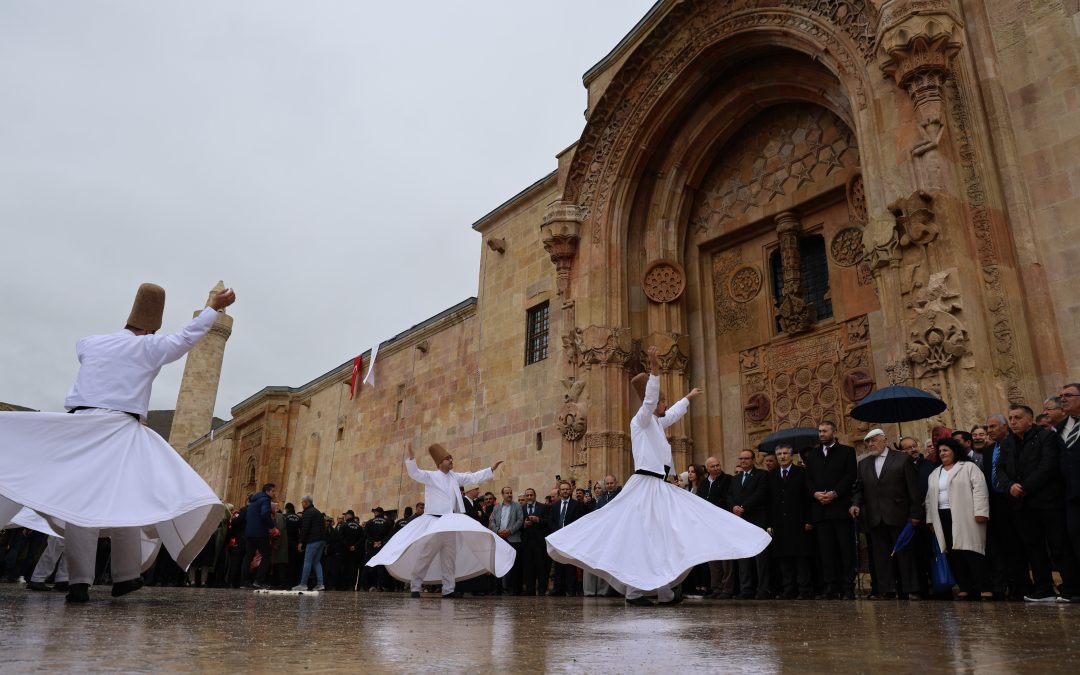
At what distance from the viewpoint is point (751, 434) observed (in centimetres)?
1310

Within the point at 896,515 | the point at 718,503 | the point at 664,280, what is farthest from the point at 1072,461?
the point at 664,280

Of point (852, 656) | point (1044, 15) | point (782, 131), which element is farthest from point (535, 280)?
point (852, 656)

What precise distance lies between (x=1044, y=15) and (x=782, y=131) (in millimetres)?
4837

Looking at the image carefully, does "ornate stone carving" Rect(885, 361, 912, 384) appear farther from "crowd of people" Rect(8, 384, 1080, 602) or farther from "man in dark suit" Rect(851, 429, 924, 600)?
"man in dark suit" Rect(851, 429, 924, 600)

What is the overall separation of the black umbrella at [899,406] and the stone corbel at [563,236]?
7562 millimetres

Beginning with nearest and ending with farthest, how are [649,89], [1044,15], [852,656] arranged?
[852,656] → [1044,15] → [649,89]

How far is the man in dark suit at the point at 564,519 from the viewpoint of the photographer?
11.2m

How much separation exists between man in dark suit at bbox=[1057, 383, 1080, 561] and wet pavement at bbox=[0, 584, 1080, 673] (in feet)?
6.88

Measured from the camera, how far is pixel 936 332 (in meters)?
8.45

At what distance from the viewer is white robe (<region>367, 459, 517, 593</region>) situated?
8.15 m

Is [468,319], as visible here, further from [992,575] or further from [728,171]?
[992,575]

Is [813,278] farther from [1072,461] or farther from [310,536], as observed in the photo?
[310,536]

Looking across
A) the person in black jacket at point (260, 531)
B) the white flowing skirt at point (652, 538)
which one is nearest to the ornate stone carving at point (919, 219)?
the white flowing skirt at point (652, 538)

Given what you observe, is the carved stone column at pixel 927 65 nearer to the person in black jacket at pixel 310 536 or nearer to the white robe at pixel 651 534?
the white robe at pixel 651 534
